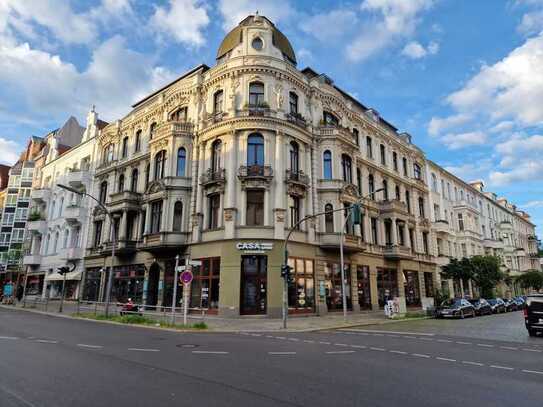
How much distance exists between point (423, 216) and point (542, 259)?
5710 cm

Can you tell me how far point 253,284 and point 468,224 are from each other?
119ft

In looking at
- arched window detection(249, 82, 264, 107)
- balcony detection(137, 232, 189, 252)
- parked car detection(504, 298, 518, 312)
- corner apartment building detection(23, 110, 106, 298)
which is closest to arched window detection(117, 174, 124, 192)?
corner apartment building detection(23, 110, 106, 298)

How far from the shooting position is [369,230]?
32.6 metres

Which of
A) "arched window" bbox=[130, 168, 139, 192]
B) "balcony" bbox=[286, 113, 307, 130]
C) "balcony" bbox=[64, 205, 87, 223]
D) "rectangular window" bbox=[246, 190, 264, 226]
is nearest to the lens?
"rectangular window" bbox=[246, 190, 264, 226]

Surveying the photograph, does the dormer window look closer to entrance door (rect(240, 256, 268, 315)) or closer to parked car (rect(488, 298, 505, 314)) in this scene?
entrance door (rect(240, 256, 268, 315))

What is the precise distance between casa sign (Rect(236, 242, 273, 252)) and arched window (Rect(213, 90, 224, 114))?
10873 mm

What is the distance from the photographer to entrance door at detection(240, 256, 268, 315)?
925 inches

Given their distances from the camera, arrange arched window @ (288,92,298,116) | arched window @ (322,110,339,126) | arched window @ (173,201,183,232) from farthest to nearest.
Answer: arched window @ (322,110,339,126) → arched window @ (288,92,298,116) → arched window @ (173,201,183,232)

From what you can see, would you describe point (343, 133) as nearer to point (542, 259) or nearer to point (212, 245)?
point (212, 245)

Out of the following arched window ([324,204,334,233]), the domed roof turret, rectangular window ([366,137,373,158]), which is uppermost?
the domed roof turret

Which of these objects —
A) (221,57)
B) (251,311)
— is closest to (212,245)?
(251,311)

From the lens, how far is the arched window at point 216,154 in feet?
89.4

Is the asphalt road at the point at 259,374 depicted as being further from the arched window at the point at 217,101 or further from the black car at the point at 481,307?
the arched window at the point at 217,101

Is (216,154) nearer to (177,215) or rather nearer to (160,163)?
(177,215)
